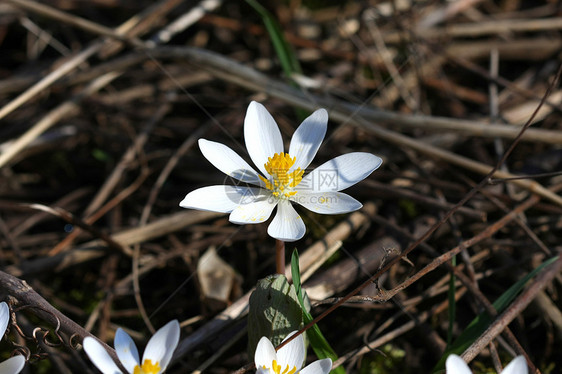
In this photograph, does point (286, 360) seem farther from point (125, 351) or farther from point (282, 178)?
point (282, 178)

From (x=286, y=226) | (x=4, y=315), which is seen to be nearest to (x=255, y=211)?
(x=286, y=226)

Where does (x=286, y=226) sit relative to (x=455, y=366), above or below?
above

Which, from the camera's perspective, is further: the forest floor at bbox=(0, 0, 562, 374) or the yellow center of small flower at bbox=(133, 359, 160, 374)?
the forest floor at bbox=(0, 0, 562, 374)

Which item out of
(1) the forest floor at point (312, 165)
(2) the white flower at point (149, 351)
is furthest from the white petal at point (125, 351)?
(1) the forest floor at point (312, 165)

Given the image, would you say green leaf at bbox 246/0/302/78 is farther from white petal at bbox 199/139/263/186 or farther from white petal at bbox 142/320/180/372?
white petal at bbox 142/320/180/372

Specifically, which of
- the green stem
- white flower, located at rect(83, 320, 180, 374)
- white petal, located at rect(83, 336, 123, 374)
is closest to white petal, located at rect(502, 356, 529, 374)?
the green stem

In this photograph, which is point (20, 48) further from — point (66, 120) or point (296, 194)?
point (296, 194)
